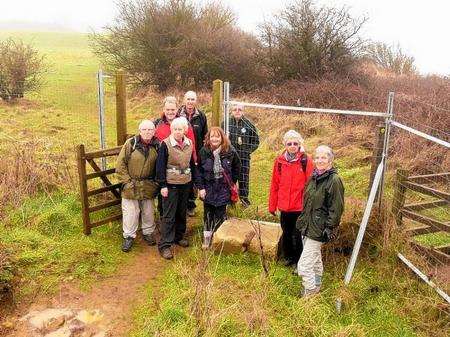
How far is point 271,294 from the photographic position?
4891mm

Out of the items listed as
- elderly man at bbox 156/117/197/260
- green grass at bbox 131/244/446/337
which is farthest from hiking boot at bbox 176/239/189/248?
green grass at bbox 131/244/446/337

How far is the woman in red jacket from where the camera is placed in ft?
16.7

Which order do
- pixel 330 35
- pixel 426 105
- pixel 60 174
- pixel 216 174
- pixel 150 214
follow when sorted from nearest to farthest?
1. pixel 216 174
2. pixel 150 214
3. pixel 60 174
4. pixel 426 105
5. pixel 330 35

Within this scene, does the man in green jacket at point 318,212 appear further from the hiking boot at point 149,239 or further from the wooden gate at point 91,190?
the wooden gate at point 91,190

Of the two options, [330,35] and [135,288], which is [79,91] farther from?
[135,288]

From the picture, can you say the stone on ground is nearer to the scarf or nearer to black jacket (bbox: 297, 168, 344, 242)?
the scarf

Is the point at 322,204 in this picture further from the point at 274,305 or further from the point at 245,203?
the point at 245,203

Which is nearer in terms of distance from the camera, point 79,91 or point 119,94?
point 119,94

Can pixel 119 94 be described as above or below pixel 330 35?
below

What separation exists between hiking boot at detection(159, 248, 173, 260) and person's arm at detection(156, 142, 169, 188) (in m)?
0.96

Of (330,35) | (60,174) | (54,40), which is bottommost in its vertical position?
(60,174)

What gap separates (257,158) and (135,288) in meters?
5.73

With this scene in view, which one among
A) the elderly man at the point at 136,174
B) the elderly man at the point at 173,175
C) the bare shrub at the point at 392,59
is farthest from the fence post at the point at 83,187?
the bare shrub at the point at 392,59

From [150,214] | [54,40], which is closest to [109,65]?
[150,214]
